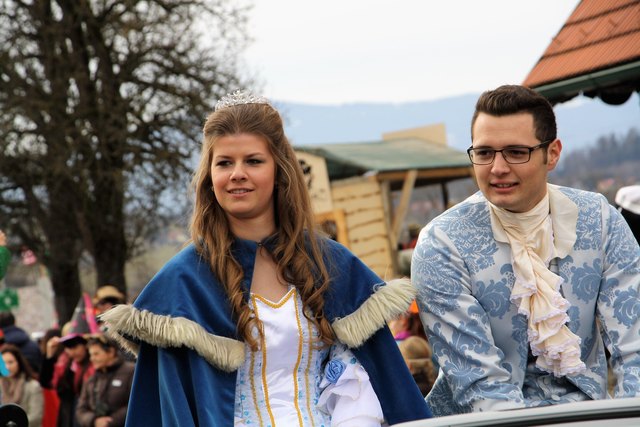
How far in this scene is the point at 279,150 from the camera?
3.91m

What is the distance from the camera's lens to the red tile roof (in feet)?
23.6

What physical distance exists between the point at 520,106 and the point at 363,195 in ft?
38.9

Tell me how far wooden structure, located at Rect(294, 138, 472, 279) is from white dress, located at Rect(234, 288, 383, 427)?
1132 cm

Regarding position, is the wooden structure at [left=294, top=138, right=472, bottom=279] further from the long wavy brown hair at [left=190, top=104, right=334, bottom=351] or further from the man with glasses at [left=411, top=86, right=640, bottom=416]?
the long wavy brown hair at [left=190, top=104, right=334, bottom=351]

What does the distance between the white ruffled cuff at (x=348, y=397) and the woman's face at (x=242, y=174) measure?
2.06 ft

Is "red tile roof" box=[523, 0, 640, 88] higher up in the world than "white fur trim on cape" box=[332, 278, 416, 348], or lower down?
higher up

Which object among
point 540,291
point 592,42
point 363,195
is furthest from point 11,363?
point 540,291

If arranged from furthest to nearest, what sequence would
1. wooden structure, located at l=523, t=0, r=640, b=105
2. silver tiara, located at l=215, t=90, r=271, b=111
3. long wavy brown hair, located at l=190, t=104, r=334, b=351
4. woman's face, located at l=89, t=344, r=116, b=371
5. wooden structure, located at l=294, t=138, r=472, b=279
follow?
wooden structure, located at l=294, t=138, r=472, b=279, woman's face, located at l=89, t=344, r=116, b=371, wooden structure, located at l=523, t=0, r=640, b=105, silver tiara, located at l=215, t=90, r=271, b=111, long wavy brown hair, located at l=190, t=104, r=334, b=351

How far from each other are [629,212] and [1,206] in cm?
1580

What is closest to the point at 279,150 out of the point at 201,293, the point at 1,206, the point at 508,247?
the point at 201,293

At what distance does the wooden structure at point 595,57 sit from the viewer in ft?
23.4

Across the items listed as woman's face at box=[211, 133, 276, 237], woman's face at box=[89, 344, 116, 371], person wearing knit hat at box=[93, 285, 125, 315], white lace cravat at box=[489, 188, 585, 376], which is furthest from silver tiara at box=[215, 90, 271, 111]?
person wearing knit hat at box=[93, 285, 125, 315]

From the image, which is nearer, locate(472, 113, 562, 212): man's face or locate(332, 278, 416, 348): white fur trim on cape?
locate(332, 278, 416, 348): white fur trim on cape

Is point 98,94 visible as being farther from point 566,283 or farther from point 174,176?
point 566,283
